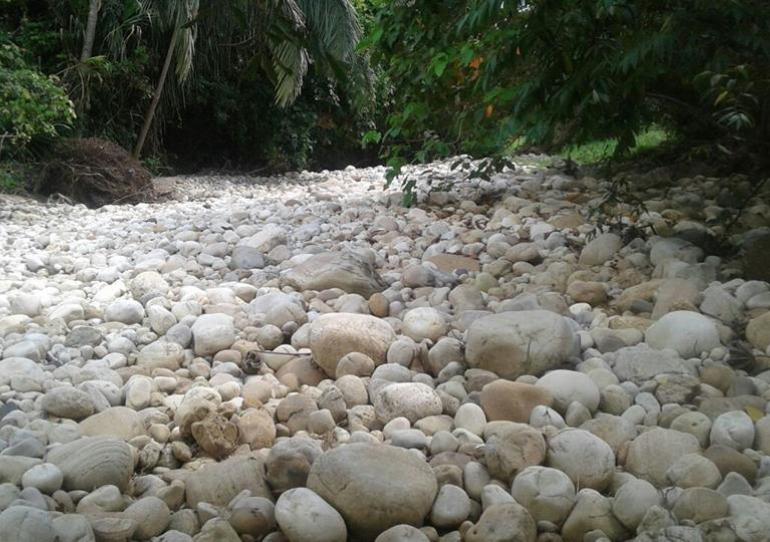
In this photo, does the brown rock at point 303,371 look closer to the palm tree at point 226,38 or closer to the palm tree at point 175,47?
the palm tree at point 226,38

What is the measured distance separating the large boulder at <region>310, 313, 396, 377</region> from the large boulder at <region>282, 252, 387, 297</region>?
70 cm

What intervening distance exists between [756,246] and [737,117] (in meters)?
1.13

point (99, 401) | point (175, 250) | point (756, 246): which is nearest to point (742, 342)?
point (756, 246)

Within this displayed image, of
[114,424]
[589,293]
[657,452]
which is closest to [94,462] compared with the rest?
[114,424]

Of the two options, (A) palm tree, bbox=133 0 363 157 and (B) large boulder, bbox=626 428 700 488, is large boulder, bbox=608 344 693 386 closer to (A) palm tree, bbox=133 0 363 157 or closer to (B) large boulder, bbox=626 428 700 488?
(B) large boulder, bbox=626 428 700 488

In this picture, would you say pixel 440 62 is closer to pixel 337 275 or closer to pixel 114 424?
pixel 337 275

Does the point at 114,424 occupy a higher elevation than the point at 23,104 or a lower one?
higher

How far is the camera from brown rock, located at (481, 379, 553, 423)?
2635 millimetres

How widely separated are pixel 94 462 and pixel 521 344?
1.59 meters

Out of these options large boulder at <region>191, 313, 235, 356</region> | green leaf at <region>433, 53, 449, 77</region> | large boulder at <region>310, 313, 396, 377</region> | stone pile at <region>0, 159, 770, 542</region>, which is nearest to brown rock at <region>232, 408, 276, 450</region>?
stone pile at <region>0, 159, 770, 542</region>

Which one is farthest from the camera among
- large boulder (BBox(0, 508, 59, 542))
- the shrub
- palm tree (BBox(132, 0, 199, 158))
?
palm tree (BBox(132, 0, 199, 158))

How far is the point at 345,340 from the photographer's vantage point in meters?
3.11

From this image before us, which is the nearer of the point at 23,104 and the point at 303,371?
the point at 303,371

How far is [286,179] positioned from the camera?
39.6 feet
